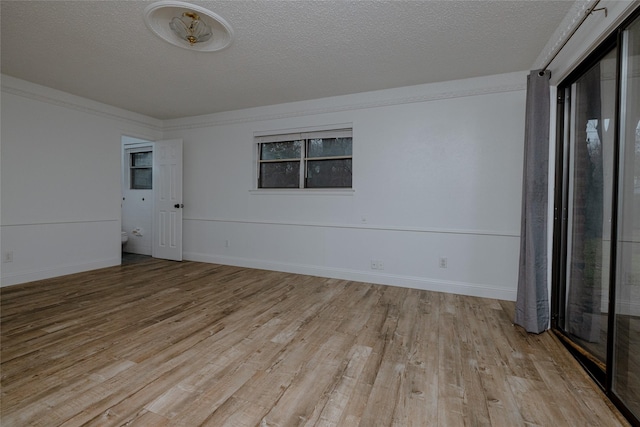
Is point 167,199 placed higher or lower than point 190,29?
lower

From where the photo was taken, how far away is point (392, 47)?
2.75 m

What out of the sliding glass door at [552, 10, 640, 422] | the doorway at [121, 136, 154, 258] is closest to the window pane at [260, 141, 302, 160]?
the doorway at [121, 136, 154, 258]

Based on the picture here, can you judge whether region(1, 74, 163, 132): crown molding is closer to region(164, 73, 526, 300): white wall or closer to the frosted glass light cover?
region(164, 73, 526, 300): white wall

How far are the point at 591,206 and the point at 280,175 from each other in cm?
367

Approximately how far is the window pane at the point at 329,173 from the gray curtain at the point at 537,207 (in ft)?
7.14

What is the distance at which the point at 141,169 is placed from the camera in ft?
19.9

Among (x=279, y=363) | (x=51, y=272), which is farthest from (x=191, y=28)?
(x=51, y=272)

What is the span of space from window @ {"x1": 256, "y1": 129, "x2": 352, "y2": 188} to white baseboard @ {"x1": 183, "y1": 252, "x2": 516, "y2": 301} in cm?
124

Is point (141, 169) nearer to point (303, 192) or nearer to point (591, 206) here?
point (303, 192)

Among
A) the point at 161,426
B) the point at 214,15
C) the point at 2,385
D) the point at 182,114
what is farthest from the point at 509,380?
the point at 182,114

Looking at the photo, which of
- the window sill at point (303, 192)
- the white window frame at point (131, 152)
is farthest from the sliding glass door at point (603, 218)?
the white window frame at point (131, 152)

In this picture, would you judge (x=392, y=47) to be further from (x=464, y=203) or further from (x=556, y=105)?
(x=464, y=203)

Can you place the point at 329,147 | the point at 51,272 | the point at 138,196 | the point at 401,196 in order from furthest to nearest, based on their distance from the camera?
the point at 138,196
the point at 329,147
the point at 51,272
the point at 401,196

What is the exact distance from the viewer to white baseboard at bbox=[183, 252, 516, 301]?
343 cm
